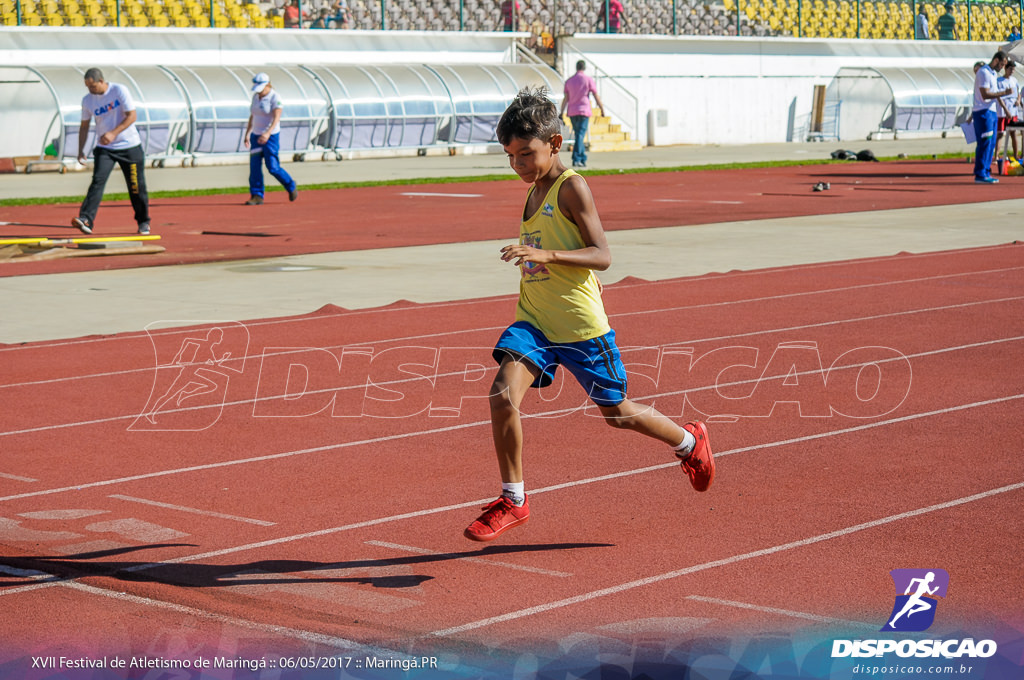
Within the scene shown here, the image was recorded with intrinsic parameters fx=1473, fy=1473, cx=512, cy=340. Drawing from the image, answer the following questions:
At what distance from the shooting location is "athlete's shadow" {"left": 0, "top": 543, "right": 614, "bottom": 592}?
16.8ft

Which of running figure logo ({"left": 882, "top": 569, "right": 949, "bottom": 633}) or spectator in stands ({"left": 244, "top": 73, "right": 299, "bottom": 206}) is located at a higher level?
spectator in stands ({"left": 244, "top": 73, "right": 299, "bottom": 206})

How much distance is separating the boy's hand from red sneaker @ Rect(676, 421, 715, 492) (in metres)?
1.12

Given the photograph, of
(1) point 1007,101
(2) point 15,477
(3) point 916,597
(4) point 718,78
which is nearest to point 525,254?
(3) point 916,597

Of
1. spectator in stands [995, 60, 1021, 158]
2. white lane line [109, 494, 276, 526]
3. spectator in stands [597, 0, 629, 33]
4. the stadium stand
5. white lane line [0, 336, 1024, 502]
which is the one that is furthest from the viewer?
spectator in stands [597, 0, 629, 33]

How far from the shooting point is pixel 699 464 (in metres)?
6.02

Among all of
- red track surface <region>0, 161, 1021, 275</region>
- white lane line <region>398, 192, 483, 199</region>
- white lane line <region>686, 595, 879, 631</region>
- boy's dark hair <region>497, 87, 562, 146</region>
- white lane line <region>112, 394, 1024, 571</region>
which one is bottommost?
white lane line <region>398, 192, 483, 199</region>

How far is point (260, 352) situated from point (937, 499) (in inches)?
211

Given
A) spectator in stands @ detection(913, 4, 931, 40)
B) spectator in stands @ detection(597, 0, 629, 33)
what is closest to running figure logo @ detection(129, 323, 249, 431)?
spectator in stands @ detection(597, 0, 629, 33)

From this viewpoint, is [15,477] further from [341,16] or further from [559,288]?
[341,16]

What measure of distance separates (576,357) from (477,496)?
106 cm

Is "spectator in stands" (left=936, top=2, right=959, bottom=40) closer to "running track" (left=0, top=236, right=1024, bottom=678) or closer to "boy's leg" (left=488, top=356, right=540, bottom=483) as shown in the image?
"running track" (left=0, top=236, right=1024, bottom=678)

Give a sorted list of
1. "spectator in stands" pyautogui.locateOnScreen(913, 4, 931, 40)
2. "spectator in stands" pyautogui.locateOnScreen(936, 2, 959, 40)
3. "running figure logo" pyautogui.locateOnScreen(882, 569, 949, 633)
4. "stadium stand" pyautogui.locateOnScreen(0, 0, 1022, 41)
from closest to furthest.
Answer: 1. "running figure logo" pyautogui.locateOnScreen(882, 569, 949, 633)
2. "stadium stand" pyautogui.locateOnScreen(0, 0, 1022, 41)
3. "spectator in stands" pyautogui.locateOnScreen(913, 4, 931, 40)
4. "spectator in stands" pyautogui.locateOnScreen(936, 2, 959, 40)

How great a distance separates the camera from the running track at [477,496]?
4648 millimetres

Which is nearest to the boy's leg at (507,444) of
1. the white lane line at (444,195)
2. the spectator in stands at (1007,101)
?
the white lane line at (444,195)
